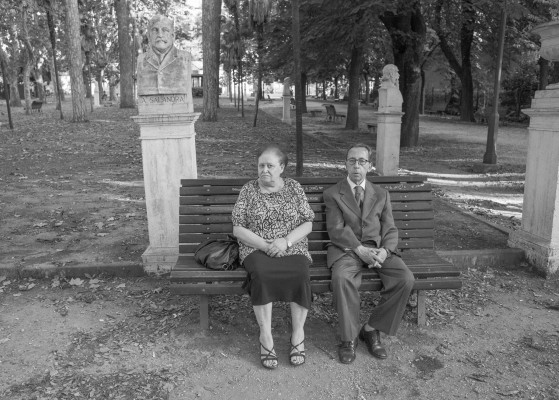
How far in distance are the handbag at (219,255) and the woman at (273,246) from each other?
7 cm

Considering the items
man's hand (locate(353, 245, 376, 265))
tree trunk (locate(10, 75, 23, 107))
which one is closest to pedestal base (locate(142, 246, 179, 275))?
man's hand (locate(353, 245, 376, 265))

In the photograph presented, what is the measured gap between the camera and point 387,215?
4020 mm

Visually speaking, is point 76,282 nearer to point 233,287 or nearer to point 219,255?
point 219,255

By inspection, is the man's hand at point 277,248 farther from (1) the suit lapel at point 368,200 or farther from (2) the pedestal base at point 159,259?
(2) the pedestal base at point 159,259

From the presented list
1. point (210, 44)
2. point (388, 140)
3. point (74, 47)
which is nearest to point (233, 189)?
point (388, 140)

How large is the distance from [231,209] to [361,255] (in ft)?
4.17

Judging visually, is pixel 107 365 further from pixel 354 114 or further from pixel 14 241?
pixel 354 114

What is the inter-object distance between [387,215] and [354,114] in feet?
58.1

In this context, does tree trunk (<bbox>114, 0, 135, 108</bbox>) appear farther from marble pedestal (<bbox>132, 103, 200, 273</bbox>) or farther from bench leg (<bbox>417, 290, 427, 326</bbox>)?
bench leg (<bbox>417, 290, 427, 326</bbox>)

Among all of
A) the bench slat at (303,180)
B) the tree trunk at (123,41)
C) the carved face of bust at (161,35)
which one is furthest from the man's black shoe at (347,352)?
the tree trunk at (123,41)

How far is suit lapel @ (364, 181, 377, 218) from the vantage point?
395 cm

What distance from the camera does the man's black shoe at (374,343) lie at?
3.62 metres

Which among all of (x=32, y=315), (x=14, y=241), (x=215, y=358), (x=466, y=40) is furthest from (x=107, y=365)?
(x=466, y=40)

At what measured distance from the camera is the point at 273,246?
3670 mm
